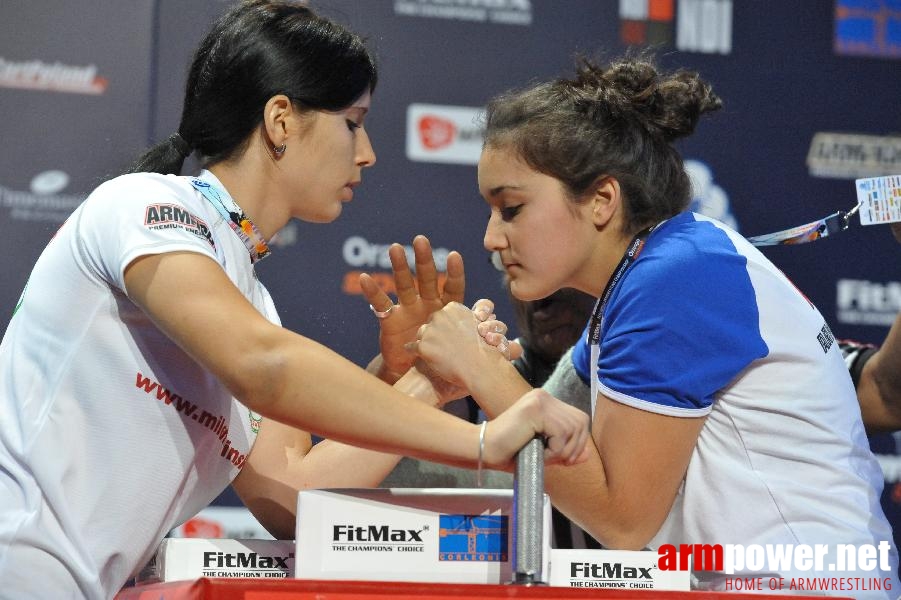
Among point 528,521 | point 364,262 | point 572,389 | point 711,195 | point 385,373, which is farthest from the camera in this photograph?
point 711,195

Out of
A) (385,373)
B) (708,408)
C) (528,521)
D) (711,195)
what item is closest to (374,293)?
(385,373)

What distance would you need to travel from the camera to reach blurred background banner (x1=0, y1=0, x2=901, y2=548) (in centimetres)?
325

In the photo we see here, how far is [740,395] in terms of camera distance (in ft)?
5.51

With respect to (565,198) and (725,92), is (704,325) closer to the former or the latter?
(565,198)

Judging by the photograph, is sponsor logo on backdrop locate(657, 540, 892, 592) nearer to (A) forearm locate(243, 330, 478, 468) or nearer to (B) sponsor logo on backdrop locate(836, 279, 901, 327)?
(A) forearm locate(243, 330, 478, 468)

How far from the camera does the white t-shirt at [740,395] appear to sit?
1.64 meters

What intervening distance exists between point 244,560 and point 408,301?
26.7 inches

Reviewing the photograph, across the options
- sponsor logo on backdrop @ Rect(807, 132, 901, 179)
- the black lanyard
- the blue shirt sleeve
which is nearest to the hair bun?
the black lanyard

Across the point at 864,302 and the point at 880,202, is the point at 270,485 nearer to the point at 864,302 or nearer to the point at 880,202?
the point at 880,202

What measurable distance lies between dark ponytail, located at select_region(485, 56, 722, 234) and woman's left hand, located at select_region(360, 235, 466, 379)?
0.79 ft

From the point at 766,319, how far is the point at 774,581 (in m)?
0.38

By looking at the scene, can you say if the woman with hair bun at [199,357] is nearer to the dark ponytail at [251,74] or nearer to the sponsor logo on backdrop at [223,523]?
the dark ponytail at [251,74]

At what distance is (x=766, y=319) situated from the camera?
170cm

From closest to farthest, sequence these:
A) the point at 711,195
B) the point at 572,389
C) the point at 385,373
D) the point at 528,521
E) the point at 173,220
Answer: the point at 528,521, the point at 173,220, the point at 385,373, the point at 572,389, the point at 711,195
